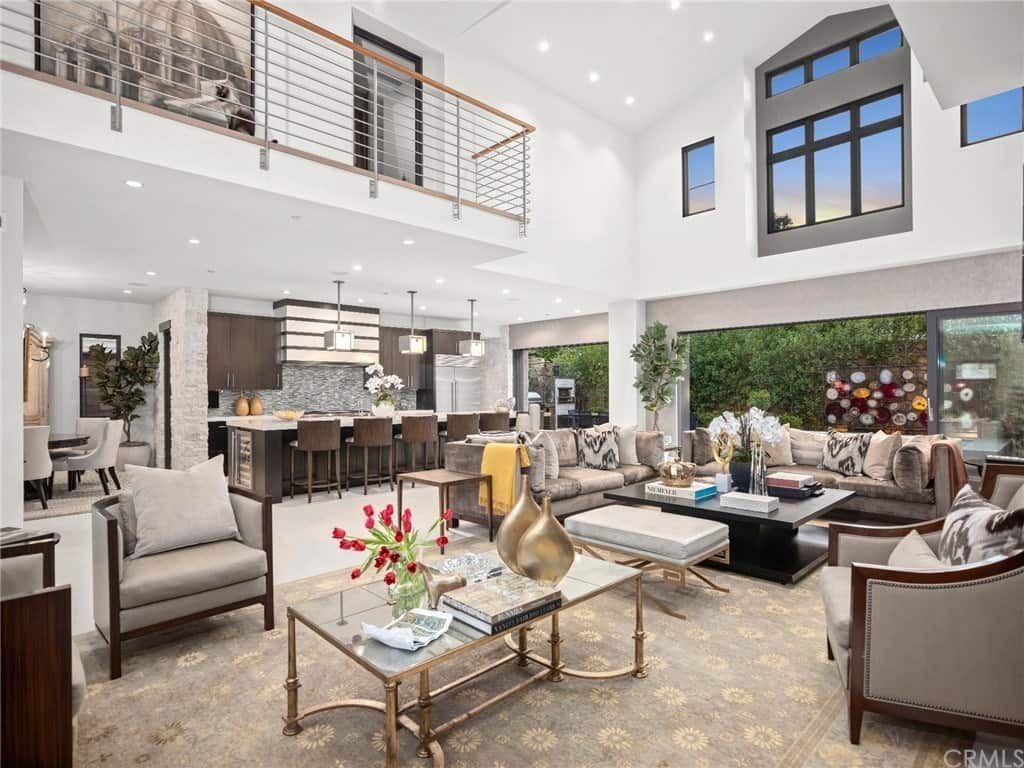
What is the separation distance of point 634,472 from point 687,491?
1.60m

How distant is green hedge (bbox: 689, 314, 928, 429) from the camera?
9.09 metres

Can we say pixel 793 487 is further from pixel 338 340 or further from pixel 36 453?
pixel 36 453

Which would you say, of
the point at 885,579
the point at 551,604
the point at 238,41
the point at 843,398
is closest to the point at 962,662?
the point at 885,579

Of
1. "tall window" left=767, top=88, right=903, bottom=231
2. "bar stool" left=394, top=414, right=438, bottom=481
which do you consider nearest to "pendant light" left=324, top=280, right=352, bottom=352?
"bar stool" left=394, top=414, right=438, bottom=481

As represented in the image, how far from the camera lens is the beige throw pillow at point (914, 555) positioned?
2002mm

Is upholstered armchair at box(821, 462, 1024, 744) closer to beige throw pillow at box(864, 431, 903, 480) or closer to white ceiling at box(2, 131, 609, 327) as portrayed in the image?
beige throw pillow at box(864, 431, 903, 480)

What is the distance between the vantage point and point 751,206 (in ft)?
23.7

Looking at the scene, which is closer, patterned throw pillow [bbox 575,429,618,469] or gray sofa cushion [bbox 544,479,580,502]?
gray sofa cushion [bbox 544,479,580,502]

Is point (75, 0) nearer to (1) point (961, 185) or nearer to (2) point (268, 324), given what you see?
(2) point (268, 324)

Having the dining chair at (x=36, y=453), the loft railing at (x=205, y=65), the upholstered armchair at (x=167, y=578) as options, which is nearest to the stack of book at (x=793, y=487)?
the upholstered armchair at (x=167, y=578)

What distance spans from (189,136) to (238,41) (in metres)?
2.09

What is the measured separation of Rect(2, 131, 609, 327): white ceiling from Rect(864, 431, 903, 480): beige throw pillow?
3.97 m

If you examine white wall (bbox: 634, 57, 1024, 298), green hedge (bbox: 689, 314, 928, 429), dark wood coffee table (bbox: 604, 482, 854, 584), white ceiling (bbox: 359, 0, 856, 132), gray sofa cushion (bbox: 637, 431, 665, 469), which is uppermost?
white ceiling (bbox: 359, 0, 856, 132)

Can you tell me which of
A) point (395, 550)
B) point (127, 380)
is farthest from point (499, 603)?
point (127, 380)
